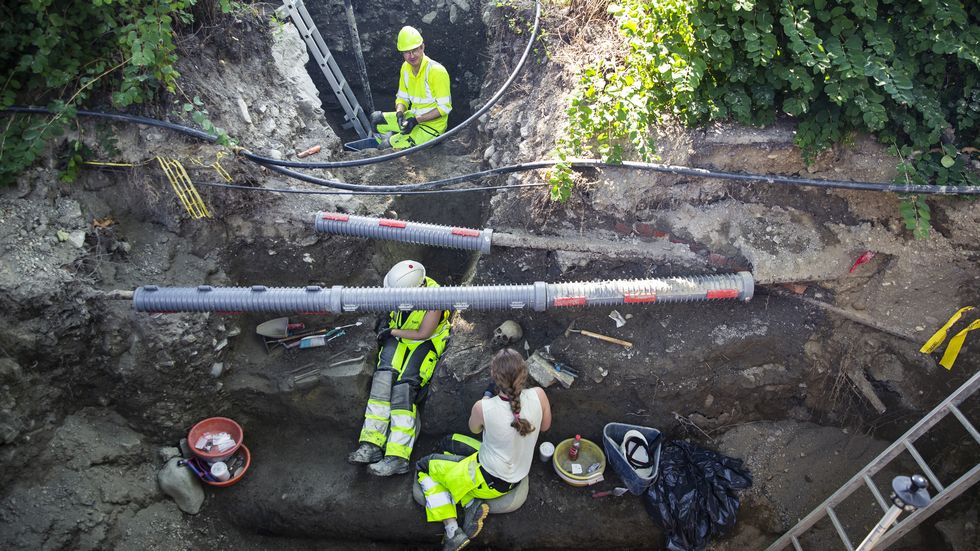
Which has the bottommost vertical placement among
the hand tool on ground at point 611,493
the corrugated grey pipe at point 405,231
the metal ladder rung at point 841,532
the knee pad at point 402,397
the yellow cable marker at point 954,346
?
the hand tool on ground at point 611,493

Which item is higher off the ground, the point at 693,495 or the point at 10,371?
the point at 10,371

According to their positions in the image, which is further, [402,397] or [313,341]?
[313,341]

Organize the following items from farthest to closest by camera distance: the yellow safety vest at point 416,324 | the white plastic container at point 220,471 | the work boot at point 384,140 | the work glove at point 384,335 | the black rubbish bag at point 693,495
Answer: the work boot at point 384,140, the work glove at point 384,335, the yellow safety vest at point 416,324, the white plastic container at point 220,471, the black rubbish bag at point 693,495

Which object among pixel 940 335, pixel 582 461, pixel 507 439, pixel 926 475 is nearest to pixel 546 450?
pixel 582 461

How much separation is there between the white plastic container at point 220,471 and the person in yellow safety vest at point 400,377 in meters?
0.97

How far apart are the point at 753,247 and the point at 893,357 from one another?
5.09ft

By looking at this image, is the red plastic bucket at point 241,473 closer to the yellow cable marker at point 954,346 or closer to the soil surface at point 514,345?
the soil surface at point 514,345

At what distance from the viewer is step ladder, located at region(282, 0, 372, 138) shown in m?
6.78

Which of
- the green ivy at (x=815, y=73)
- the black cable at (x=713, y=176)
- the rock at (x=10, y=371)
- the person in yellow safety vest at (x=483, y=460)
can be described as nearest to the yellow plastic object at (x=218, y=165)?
the black cable at (x=713, y=176)

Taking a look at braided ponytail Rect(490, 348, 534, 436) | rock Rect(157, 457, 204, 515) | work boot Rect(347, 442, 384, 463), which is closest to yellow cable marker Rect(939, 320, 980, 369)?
braided ponytail Rect(490, 348, 534, 436)

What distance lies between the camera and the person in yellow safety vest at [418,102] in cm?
671

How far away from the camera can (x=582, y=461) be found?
498 centimetres

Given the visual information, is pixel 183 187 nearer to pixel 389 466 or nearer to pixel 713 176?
pixel 389 466

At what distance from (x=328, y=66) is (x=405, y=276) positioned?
374 cm
